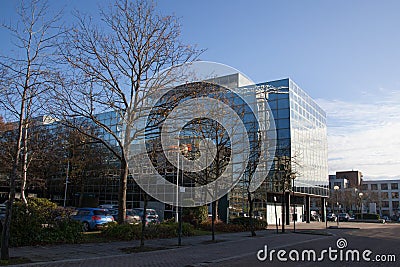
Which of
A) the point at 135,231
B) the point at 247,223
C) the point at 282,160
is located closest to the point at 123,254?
the point at 135,231

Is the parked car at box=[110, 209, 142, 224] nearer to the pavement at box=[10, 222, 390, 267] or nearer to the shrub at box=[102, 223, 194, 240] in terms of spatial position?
the shrub at box=[102, 223, 194, 240]

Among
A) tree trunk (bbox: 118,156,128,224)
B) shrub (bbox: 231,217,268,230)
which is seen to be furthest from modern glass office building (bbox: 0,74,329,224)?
tree trunk (bbox: 118,156,128,224)

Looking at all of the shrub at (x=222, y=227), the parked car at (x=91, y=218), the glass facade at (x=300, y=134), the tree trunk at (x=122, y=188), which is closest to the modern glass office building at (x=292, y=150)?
the glass facade at (x=300, y=134)

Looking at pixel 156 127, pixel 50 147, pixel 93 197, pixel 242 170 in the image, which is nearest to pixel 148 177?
pixel 156 127

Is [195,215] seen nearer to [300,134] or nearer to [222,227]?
[222,227]

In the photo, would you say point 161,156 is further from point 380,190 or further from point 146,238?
point 380,190

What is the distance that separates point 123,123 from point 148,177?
3.03 metres

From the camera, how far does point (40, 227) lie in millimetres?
15414

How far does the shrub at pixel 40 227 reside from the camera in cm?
1465

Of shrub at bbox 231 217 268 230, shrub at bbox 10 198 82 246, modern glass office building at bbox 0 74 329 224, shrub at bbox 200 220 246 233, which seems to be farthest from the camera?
modern glass office building at bbox 0 74 329 224

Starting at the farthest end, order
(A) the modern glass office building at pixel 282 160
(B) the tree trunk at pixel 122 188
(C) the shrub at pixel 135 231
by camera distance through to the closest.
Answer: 1. (A) the modern glass office building at pixel 282 160
2. (B) the tree trunk at pixel 122 188
3. (C) the shrub at pixel 135 231

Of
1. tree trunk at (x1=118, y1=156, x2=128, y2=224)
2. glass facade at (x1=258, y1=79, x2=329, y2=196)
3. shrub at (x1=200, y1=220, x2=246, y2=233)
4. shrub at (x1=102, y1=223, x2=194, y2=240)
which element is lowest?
shrub at (x1=200, y1=220, x2=246, y2=233)

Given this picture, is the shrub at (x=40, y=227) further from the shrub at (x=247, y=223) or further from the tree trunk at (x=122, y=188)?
the shrub at (x=247, y=223)

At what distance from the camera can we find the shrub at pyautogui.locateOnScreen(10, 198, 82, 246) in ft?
48.1
